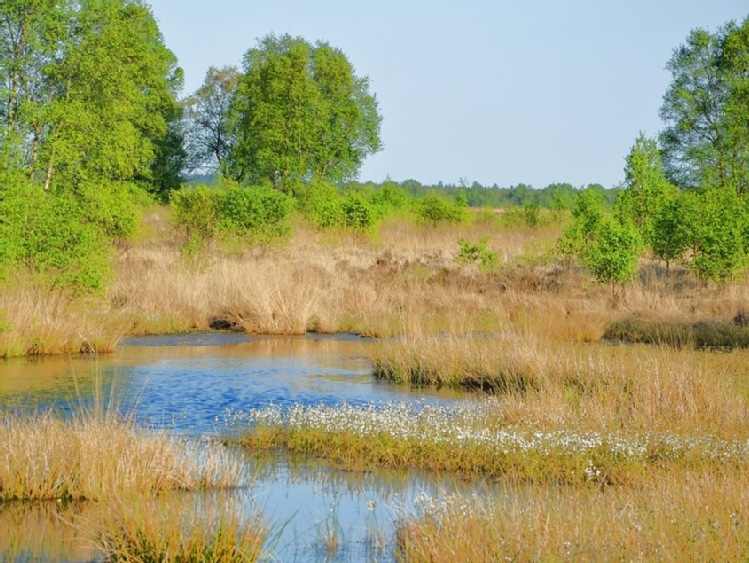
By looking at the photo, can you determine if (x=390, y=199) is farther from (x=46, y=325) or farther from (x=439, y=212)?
(x=46, y=325)

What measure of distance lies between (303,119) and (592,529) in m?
52.2

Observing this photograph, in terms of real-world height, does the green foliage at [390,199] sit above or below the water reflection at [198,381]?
above

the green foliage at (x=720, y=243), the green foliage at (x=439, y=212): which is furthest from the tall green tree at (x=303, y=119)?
the green foliage at (x=720, y=243)

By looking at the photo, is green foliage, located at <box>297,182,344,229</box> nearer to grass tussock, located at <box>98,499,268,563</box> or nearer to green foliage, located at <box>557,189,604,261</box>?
green foliage, located at <box>557,189,604,261</box>

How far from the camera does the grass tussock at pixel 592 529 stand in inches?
283

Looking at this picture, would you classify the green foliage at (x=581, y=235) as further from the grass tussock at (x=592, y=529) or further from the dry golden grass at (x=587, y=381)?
the grass tussock at (x=592, y=529)

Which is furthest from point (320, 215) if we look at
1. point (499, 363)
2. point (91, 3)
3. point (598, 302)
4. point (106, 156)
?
point (499, 363)

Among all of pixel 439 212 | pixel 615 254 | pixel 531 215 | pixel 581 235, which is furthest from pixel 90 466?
pixel 531 215

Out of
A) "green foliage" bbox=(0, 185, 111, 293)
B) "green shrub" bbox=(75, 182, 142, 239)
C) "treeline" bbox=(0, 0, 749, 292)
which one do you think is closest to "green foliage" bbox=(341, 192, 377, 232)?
"treeline" bbox=(0, 0, 749, 292)

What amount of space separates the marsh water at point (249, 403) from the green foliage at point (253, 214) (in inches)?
453

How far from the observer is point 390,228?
4794 cm

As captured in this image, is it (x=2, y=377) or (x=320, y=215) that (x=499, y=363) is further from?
(x=320, y=215)

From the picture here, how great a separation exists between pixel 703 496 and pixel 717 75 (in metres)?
46.0

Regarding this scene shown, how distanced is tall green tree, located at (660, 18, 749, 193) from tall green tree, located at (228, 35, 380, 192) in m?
18.9
